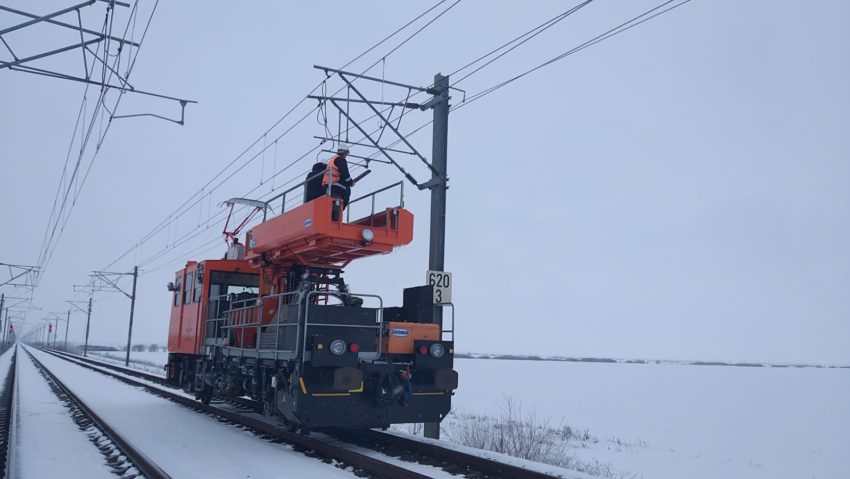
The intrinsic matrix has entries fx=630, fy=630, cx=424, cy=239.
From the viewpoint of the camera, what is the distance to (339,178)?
9.53 metres

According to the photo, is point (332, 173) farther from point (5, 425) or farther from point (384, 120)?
point (5, 425)

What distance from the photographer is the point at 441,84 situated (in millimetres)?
11523

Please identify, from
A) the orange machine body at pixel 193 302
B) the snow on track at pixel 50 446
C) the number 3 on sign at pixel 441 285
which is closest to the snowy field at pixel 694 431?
the number 3 on sign at pixel 441 285

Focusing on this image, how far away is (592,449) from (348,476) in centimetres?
808

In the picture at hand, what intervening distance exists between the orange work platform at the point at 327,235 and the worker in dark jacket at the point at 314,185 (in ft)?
1.54

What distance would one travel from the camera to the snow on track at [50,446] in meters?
7.20

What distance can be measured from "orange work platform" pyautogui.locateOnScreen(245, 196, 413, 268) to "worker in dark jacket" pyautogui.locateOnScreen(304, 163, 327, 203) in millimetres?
→ 469

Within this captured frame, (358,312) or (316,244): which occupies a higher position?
(316,244)

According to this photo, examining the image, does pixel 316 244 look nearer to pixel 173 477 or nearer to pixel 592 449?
pixel 173 477

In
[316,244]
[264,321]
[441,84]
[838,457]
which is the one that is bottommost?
[838,457]

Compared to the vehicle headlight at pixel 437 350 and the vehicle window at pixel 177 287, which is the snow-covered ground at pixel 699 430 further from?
the vehicle window at pixel 177 287

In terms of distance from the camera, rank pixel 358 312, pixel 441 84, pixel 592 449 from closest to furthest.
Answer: pixel 358 312 < pixel 441 84 < pixel 592 449

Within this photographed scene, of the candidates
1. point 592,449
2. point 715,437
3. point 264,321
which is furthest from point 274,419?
point 715,437

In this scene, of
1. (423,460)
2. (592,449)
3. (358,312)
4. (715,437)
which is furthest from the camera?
(715,437)
